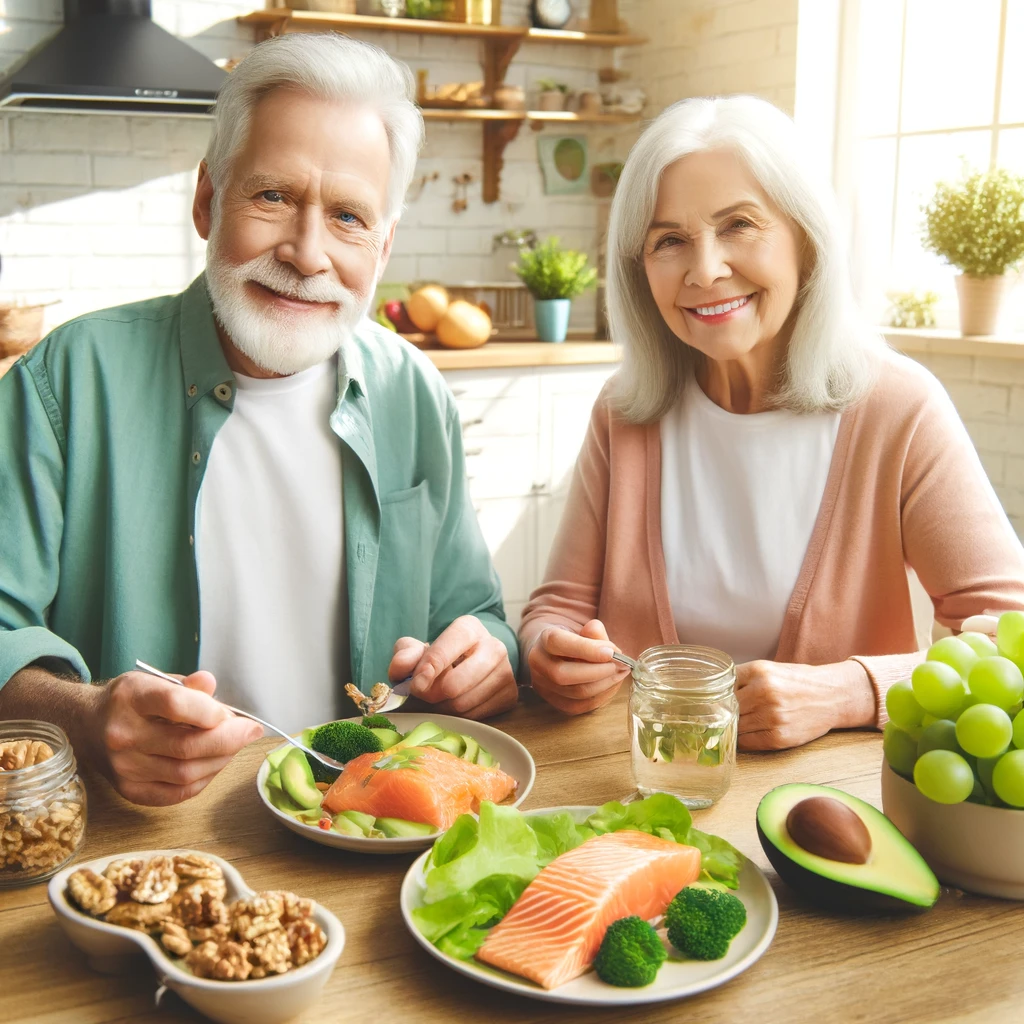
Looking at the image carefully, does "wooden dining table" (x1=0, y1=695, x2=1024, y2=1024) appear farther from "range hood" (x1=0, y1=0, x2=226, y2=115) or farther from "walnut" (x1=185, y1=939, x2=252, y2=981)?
"range hood" (x1=0, y1=0, x2=226, y2=115)

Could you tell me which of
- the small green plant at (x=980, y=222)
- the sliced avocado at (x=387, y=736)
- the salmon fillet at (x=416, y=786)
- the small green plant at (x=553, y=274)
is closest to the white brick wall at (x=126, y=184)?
the small green plant at (x=553, y=274)

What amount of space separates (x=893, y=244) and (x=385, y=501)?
2.75 metres

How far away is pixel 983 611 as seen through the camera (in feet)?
4.80

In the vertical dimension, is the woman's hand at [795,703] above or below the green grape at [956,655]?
below

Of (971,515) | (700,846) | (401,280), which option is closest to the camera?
(700,846)

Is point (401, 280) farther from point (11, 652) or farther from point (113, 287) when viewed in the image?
point (11, 652)

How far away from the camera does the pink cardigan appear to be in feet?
5.00

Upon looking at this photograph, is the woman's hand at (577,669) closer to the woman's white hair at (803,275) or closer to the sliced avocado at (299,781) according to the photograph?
the sliced avocado at (299,781)

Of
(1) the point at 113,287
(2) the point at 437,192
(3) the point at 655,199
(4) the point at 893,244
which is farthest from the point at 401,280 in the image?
(3) the point at 655,199

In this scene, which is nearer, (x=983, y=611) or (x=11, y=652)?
(x=11, y=652)

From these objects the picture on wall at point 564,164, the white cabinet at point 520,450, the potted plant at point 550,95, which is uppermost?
the potted plant at point 550,95

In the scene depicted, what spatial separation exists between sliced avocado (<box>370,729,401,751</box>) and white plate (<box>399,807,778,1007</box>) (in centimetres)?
28

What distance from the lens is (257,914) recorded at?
0.79 metres

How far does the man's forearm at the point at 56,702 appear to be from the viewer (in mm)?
1116
